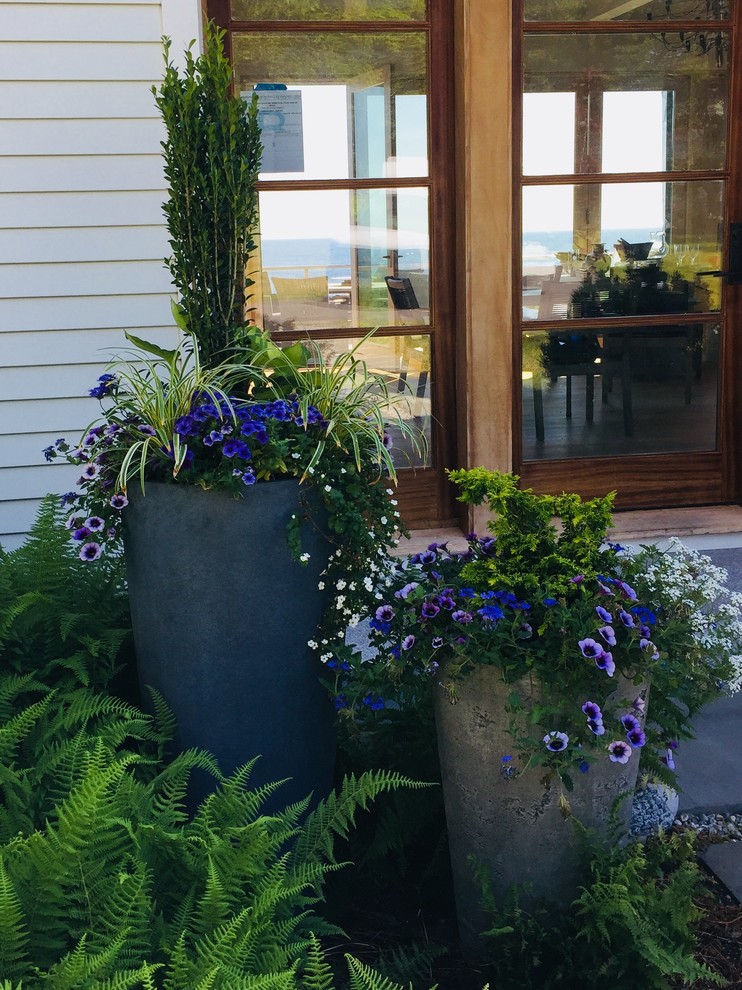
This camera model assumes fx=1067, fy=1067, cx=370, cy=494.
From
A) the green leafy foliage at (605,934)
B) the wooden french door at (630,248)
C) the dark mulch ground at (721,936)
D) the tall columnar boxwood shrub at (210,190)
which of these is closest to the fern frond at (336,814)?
the green leafy foliage at (605,934)

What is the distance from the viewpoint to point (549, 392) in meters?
4.23

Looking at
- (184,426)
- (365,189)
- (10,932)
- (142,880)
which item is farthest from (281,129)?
(10,932)

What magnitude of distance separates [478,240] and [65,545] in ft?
6.34

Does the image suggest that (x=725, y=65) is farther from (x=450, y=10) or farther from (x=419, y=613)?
(x=419, y=613)

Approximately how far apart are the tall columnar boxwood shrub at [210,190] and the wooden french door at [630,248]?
1548 mm

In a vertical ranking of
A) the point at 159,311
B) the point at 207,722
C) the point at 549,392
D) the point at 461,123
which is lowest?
the point at 207,722

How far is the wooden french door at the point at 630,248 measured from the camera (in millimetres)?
4059

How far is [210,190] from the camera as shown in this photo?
110 inches

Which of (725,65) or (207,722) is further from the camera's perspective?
(725,65)

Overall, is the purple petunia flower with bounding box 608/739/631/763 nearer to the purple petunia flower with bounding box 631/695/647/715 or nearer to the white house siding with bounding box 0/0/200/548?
the purple petunia flower with bounding box 631/695/647/715

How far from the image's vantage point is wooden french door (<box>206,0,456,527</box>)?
3895mm

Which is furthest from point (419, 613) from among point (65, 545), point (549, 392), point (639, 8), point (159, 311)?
point (639, 8)

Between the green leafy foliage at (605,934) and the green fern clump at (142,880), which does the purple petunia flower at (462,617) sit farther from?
the green leafy foliage at (605,934)

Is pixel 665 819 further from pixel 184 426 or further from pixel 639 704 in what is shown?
pixel 184 426
